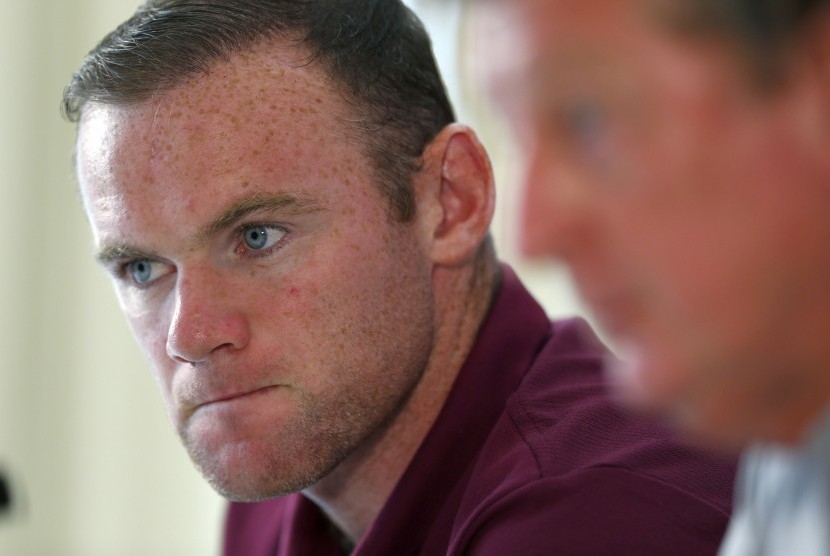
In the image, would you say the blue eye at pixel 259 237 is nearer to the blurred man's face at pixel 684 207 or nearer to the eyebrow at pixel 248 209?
the eyebrow at pixel 248 209

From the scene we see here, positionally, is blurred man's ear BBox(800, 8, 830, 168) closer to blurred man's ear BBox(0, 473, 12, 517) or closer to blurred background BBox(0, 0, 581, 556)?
blurred man's ear BBox(0, 473, 12, 517)

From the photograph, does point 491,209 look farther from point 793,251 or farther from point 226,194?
point 793,251

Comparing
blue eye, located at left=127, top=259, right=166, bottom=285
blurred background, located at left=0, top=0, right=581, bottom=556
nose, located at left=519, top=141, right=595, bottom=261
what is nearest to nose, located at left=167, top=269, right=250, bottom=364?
blue eye, located at left=127, top=259, right=166, bottom=285

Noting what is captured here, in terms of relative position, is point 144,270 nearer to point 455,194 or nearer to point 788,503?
point 455,194

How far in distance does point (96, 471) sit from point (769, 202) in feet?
9.50

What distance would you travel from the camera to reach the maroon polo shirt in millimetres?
1024

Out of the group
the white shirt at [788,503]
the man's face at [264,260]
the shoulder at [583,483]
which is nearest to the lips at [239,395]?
the man's face at [264,260]

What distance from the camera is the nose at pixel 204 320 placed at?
3.96 ft

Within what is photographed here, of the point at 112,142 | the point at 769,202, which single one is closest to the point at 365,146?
the point at 112,142

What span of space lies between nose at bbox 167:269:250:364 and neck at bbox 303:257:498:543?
278mm

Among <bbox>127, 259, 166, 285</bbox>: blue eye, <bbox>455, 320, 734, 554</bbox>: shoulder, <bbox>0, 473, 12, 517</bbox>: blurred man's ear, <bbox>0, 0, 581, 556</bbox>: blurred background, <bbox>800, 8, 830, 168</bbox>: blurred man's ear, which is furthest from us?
<bbox>0, 0, 581, 556</bbox>: blurred background

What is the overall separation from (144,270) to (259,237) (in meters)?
0.21

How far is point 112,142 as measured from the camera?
4.27 feet

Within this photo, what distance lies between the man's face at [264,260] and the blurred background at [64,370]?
1811mm
